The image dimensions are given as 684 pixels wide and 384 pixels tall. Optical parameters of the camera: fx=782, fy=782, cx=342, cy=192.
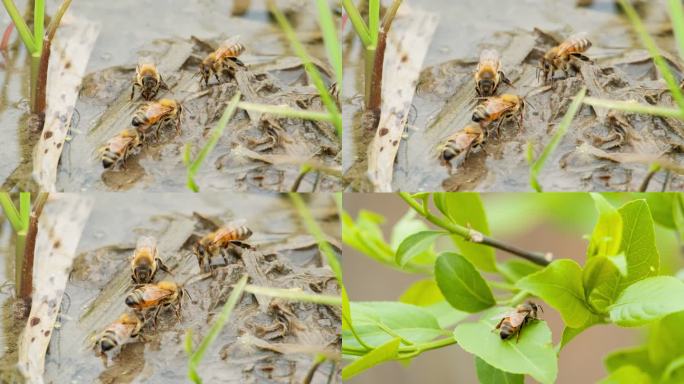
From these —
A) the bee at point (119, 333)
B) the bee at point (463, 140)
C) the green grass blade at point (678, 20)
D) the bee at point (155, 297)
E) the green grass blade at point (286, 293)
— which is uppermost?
the green grass blade at point (678, 20)

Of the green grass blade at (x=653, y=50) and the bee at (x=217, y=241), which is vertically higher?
the green grass blade at (x=653, y=50)

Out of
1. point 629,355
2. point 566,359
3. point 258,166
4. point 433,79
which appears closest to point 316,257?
point 258,166

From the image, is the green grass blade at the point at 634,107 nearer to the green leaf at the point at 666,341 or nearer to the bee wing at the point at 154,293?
the green leaf at the point at 666,341

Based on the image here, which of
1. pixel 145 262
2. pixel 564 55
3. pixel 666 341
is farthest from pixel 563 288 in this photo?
pixel 145 262

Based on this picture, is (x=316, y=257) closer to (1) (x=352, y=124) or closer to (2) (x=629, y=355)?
(1) (x=352, y=124)

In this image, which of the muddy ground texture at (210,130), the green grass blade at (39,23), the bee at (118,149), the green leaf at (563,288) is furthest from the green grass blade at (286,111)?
the green leaf at (563,288)

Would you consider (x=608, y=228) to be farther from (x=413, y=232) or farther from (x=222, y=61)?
(x=222, y=61)

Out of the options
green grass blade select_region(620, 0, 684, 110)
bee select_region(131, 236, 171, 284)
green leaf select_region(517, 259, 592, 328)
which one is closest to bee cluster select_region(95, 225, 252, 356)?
bee select_region(131, 236, 171, 284)
